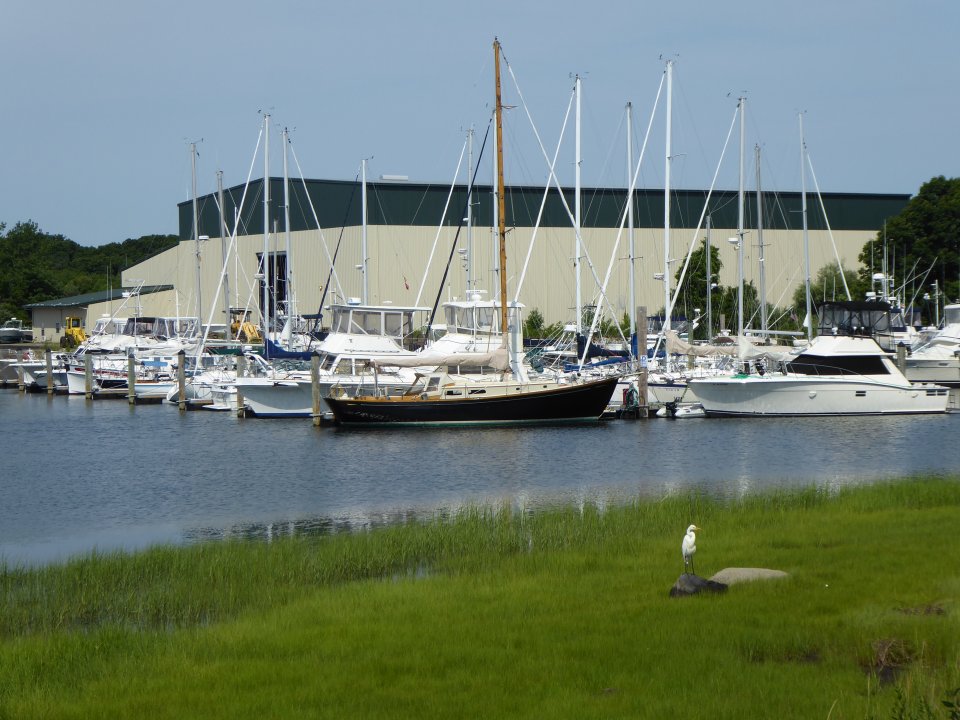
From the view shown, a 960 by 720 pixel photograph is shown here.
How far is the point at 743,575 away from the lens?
14867mm

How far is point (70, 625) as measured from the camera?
15.4 metres

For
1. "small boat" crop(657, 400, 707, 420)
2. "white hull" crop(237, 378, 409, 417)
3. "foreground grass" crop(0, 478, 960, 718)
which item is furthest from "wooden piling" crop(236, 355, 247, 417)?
"foreground grass" crop(0, 478, 960, 718)

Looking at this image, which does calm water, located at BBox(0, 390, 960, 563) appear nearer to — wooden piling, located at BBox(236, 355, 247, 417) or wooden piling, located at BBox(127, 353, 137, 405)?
wooden piling, located at BBox(236, 355, 247, 417)

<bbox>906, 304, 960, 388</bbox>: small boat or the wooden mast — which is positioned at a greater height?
the wooden mast

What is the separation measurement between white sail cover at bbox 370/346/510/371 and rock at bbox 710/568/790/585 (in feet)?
94.3

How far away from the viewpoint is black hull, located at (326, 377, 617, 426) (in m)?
42.8

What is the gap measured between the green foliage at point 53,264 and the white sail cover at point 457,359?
231 ft

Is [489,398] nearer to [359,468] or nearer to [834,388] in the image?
[359,468]

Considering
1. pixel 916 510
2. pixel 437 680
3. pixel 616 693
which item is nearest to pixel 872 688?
pixel 616 693

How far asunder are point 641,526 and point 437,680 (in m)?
10.1

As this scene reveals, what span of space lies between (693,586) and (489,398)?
28.4m

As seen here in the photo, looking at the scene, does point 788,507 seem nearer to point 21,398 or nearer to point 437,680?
point 437,680

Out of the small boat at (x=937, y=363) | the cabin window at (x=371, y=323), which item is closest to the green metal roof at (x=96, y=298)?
the cabin window at (x=371, y=323)

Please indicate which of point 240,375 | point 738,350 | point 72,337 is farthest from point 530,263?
point 72,337
